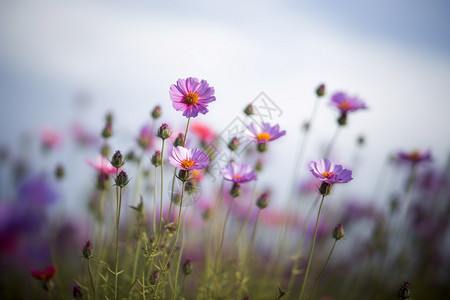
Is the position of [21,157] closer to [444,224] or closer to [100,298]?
[100,298]

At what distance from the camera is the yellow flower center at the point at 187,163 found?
83 centimetres

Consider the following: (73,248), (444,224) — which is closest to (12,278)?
(73,248)

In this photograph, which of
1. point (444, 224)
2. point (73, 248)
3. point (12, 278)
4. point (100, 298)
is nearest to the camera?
point (100, 298)

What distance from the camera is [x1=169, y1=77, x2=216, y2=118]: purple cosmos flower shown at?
0.88 m

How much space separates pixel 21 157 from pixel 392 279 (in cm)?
285

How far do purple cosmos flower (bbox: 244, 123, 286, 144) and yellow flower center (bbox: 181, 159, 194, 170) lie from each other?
24 cm

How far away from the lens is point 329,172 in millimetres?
944

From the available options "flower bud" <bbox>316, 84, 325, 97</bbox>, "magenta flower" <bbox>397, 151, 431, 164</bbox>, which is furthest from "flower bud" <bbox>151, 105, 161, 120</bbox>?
"magenta flower" <bbox>397, 151, 431, 164</bbox>

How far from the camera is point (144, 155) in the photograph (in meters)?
1.22

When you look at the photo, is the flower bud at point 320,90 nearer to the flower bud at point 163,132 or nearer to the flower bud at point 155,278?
the flower bud at point 163,132

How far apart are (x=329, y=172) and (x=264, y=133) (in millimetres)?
253

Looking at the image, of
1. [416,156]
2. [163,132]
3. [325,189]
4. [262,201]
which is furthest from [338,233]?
[416,156]

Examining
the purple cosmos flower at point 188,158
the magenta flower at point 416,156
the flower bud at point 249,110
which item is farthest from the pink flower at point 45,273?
the magenta flower at point 416,156

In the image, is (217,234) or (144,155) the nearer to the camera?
(144,155)
